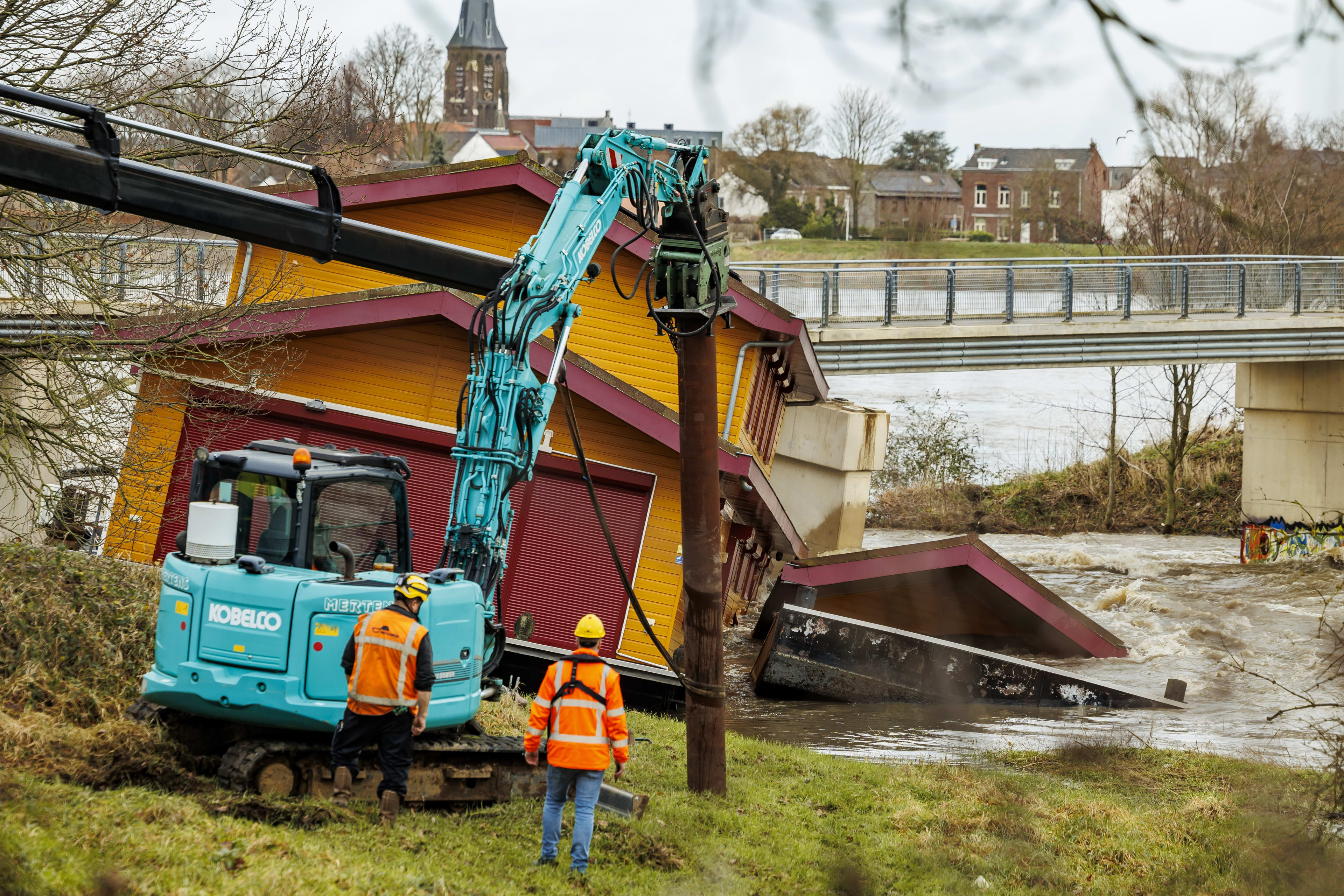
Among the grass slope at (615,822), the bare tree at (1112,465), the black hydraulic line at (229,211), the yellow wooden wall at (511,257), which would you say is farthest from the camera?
the bare tree at (1112,465)

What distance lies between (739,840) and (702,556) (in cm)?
235

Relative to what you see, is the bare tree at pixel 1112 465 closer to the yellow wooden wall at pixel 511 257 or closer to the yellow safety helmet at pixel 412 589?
the yellow wooden wall at pixel 511 257

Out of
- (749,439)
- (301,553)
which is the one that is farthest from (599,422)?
(301,553)

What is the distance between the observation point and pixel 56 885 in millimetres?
5352

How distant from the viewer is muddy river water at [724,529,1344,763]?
48.8ft

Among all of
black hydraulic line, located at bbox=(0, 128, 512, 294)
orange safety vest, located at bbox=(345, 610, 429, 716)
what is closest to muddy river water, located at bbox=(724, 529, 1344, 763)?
orange safety vest, located at bbox=(345, 610, 429, 716)

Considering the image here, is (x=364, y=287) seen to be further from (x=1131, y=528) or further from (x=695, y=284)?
(x=1131, y=528)

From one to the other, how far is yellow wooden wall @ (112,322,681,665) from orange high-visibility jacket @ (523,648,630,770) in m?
8.97

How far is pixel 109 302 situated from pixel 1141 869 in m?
12.7

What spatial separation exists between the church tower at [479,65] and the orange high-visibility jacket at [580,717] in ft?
17.6

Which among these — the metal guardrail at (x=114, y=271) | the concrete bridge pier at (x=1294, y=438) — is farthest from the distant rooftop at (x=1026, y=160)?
the concrete bridge pier at (x=1294, y=438)

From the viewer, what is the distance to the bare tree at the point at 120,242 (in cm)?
1270

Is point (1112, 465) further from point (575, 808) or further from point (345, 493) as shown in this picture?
point (575, 808)

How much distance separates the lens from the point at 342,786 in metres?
8.02
